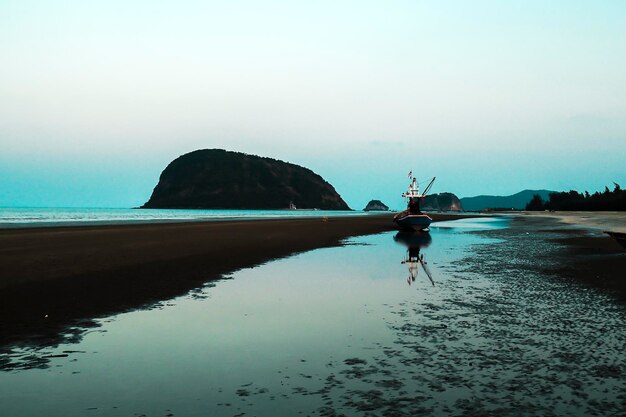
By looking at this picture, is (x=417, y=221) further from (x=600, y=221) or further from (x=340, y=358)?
(x=340, y=358)

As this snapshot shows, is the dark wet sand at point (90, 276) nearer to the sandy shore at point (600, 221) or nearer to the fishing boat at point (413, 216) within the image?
the fishing boat at point (413, 216)

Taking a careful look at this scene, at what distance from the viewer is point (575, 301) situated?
48.6 ft

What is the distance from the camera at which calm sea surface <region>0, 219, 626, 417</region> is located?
6816 millimetres

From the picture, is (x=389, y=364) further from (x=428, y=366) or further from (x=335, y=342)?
(x=335, y=342)

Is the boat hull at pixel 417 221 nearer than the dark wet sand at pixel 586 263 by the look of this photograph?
No

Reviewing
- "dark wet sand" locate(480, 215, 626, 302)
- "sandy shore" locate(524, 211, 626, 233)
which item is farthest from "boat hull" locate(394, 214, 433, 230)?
"dark wet sand" locate(480, 215, 626, 302)

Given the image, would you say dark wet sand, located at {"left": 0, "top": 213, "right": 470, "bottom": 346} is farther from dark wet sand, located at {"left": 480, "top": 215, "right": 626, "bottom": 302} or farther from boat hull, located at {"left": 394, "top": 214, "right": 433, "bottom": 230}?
boat hull, located at {"left": 394, "top": 214, "right": 433, "bottom": 230}

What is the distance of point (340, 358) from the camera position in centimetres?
916

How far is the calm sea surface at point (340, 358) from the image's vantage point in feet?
22.4

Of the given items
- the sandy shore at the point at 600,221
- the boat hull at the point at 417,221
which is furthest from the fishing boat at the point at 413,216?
the sandy shore at the point at 600,221

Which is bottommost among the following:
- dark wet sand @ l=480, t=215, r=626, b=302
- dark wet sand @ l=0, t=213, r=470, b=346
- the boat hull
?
dark wet sand @ l=480, t=215, r=626, b=302

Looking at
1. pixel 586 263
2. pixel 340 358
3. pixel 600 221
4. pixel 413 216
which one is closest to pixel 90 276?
pixel 340 358

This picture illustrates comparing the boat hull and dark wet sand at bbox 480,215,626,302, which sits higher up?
the boat hull

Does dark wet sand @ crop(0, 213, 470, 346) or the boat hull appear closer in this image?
dark wet sand @ crop(0, 213, 470, 346)
